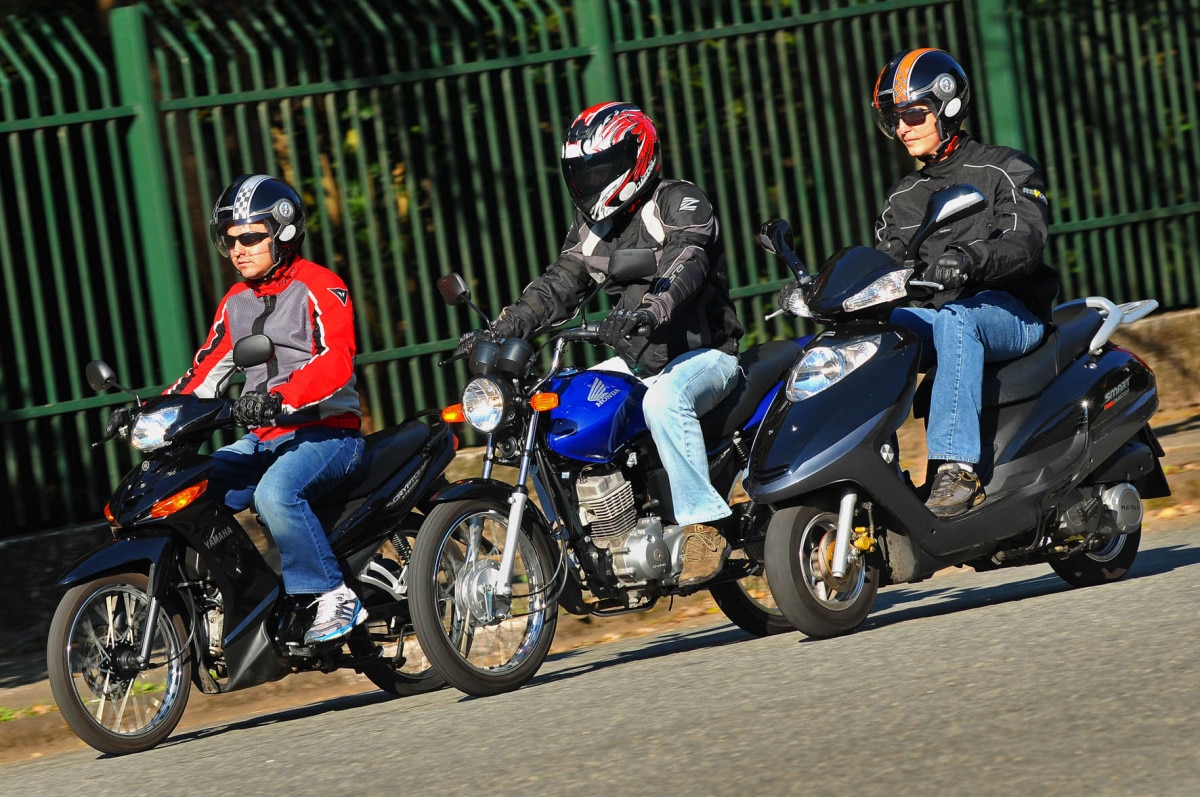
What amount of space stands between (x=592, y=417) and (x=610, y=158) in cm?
100

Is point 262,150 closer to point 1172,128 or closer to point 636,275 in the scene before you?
point 636,275

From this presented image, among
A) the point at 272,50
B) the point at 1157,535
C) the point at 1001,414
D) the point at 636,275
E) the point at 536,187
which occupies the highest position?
the point at 272,50

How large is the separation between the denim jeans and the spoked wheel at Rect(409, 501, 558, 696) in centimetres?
47

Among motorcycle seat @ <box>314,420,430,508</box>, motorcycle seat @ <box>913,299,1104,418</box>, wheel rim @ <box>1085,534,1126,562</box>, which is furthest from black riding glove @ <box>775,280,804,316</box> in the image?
wheel rim @ <box>1085,534,1126,562</box>

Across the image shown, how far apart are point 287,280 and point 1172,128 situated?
6.54 meters

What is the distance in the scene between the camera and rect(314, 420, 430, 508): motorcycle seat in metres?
6.54

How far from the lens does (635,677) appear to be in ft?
20.6

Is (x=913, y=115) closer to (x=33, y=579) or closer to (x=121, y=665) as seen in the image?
(x=121, y=665)

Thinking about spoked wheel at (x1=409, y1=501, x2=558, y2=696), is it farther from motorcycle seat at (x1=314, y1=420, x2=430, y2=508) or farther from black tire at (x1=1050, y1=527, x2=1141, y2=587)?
black tire at (x1=1050, y1=527, x2=1141, y2=587)

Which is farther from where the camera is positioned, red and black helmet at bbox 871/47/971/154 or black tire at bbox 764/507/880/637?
red and black helmet at bbox 871/47/971/154

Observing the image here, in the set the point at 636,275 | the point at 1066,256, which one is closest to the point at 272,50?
the point at 636,275

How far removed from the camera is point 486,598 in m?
6.12

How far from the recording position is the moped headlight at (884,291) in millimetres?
6293

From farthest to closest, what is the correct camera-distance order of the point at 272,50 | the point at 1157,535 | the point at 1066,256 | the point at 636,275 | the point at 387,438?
the point at 1066,256, the point at 272,50, the point at 1157,535, the point at 387,438, the point at 636,275
